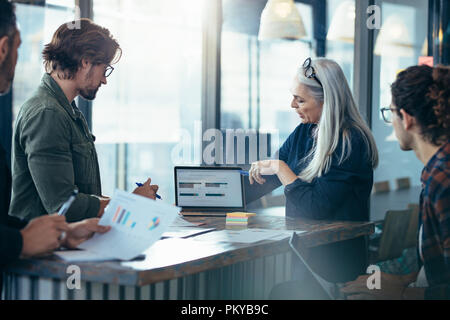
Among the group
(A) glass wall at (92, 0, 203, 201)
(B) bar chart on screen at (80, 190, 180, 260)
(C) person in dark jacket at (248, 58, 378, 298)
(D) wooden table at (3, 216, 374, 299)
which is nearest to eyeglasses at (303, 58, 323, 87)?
(C) person in dark jacket at (248, 58, 378, 298)

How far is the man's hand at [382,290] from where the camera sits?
193 cm

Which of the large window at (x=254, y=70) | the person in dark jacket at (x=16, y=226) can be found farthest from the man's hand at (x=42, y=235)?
the large window at (x=254, y=70)

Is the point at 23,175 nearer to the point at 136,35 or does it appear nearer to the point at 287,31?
the point at 287,31

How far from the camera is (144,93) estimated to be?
6.71 metres

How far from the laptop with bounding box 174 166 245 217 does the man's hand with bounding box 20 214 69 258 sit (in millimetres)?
1196

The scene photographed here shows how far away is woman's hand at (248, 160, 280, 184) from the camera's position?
273cm

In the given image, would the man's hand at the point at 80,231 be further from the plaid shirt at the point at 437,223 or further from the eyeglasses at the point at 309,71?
the eyeglasses at the point at 309,71

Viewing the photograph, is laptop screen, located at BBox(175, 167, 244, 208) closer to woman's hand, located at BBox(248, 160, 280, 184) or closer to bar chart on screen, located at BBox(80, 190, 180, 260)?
woman's hand, located at BBox(248, 160, 280, 184)

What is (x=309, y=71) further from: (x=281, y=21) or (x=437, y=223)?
(x=281, y=21)

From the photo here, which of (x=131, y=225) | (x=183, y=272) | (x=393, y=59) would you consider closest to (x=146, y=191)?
(x=131, y=225)

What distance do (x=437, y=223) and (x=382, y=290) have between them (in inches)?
11.6

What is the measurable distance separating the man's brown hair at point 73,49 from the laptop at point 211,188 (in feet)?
2.39

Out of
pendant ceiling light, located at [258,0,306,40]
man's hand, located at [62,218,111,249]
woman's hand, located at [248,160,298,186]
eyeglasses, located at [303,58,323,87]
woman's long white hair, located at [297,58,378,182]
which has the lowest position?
man's hand, located at [62,218,111,249]
